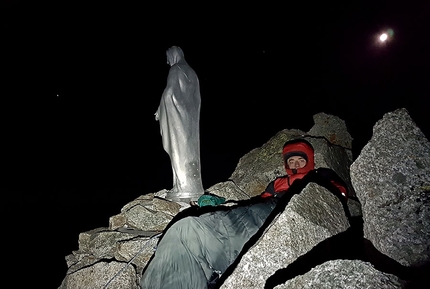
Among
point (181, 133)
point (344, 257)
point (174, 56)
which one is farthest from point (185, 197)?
point (344, 257)

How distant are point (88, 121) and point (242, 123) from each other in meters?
24.3

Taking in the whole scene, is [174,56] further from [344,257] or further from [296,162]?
[344,257]

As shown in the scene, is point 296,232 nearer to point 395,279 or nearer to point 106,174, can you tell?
point 395,279

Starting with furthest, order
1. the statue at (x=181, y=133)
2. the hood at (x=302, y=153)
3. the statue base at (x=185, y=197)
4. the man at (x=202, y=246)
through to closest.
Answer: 1. the statue at (x=181, y=133)
2. the statue base at (x=185, y=197)
3. the hood at (x=302, y=153)
4. the man at (x=202, y=246)


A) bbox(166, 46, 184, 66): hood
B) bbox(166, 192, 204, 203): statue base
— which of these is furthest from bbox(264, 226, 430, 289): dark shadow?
bbox(166, 46, 184, 66): hood

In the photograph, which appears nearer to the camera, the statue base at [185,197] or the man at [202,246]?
the man at [202,246]

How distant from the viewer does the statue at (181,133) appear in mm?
4918

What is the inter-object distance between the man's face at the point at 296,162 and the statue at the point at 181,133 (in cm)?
151

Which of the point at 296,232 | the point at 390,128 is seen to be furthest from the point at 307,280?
the point at 390,128

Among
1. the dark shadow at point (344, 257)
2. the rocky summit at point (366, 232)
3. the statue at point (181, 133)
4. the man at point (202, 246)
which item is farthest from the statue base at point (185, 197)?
the dark shadow at point (344, 257)

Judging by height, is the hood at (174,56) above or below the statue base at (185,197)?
above

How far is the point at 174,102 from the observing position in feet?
16.3

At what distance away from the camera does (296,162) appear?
15.0 feet

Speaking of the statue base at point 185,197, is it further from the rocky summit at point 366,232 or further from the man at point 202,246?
the rocky summit at point 366,232
